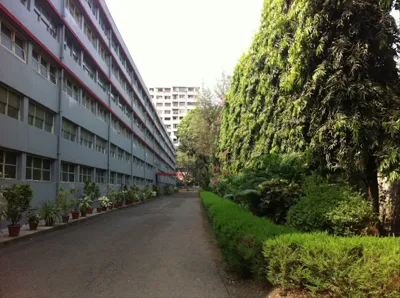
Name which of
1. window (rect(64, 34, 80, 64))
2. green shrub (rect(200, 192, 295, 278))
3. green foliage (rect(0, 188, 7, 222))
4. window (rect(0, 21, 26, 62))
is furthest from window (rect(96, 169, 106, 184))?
green shrub (rect(200, 192, 295, 278))

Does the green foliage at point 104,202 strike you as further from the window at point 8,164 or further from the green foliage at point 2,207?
the green foliage at point 2,207

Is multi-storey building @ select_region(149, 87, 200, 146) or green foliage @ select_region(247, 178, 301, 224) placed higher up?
multi-storey building @ select_region(149, 87, 200, 146)

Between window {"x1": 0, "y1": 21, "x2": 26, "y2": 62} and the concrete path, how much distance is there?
748cm

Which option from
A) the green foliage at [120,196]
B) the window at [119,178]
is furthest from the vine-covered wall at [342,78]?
the window at [119,178]

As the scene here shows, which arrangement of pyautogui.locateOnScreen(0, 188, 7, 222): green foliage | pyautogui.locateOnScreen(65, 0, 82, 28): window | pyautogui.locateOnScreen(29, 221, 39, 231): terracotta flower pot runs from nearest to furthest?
pyautogui.locateOnScreen(0, 188, 7, 222): green foliage < pyautogui.locateOnScreen(29, 221, 39, 231): terracotta flower pot < pyautogui.locateOnScreen(65, 0, 82, 28): window

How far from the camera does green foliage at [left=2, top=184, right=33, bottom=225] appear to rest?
11100 mm

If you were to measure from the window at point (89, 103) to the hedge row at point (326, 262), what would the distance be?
67.5 feet

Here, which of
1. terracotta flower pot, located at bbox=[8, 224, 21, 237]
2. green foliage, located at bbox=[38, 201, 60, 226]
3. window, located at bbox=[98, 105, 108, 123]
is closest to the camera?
terracotta flower pot, located at bbox=[8, 224, 21, 237]

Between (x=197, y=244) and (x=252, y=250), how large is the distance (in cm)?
491

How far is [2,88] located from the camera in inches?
516

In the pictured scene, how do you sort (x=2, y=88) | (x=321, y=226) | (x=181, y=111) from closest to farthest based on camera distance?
(x=321, y=226) → (x=2, y=88) → (x=181, y=111)

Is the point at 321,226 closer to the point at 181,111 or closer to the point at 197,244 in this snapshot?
the point at 197,244

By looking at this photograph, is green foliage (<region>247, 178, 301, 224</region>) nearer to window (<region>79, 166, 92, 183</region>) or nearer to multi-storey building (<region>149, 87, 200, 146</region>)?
window (<region>79, 166, 92, 183</region>)

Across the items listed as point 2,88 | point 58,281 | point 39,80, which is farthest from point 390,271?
point 39,80
